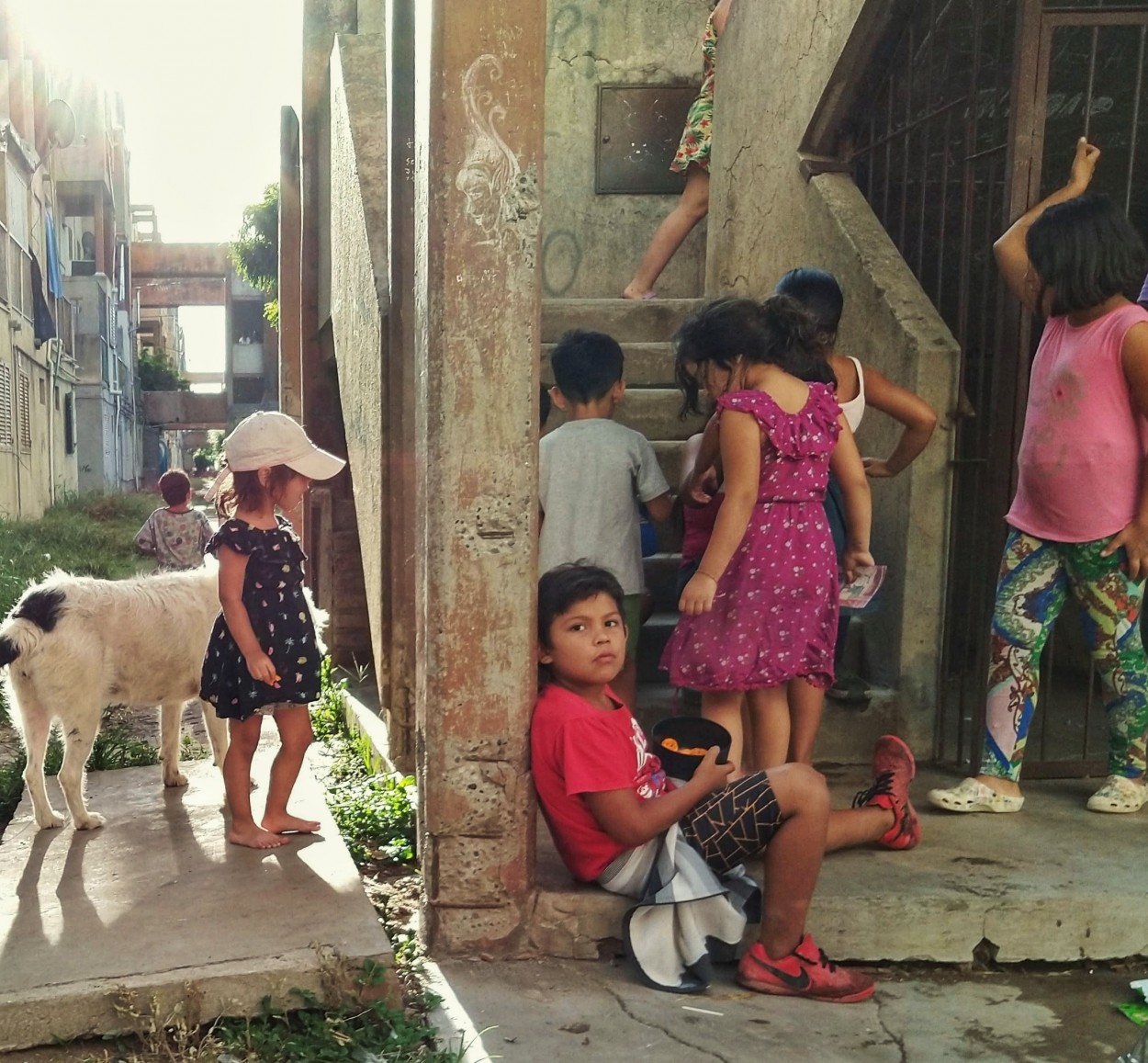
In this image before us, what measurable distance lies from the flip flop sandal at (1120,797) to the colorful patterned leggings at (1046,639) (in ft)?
0.12

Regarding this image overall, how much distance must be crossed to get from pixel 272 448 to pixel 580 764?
1470 mm

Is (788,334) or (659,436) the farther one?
(659,436)

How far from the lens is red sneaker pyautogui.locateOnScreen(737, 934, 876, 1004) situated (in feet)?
9.83

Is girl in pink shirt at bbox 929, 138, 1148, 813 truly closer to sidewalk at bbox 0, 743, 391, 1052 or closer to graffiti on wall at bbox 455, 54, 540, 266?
graffiti on wall at bbox 455, 54, 540, 266

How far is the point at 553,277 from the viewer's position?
8.48 metres

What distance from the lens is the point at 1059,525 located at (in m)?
3.73

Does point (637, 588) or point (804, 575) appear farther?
point (637, 588)

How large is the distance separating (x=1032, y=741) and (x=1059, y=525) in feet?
4.62

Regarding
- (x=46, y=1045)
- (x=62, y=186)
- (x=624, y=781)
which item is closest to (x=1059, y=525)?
(x=624, y=781)

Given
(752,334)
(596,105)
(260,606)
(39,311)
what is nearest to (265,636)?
(260,606)

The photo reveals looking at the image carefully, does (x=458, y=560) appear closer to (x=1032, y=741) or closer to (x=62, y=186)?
(x=1032, y=741)

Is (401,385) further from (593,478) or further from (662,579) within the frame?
(662,579)

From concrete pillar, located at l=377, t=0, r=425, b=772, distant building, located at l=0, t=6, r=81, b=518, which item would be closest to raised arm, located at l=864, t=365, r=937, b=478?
concrete pillar, located at l=377, t=0, r=425, b=772

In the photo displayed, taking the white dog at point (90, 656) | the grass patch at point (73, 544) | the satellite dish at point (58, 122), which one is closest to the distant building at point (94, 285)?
the satellite dish at point (58, 122)
